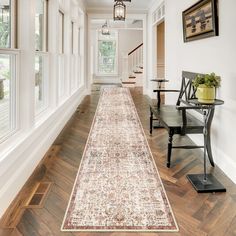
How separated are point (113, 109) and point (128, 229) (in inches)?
202

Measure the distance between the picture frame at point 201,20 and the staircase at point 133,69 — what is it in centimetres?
850

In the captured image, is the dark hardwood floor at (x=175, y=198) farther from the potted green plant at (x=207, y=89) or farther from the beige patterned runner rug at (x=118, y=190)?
the potted green plant at (x=207, y=89)

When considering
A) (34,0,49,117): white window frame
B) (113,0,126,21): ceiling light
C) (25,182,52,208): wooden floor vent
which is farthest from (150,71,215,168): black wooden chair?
(113,0,126,21): ceiling light

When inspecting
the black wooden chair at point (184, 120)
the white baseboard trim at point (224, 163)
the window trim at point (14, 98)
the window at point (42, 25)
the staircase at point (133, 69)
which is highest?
the window at point (42, 25)

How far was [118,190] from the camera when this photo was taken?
2.70 m

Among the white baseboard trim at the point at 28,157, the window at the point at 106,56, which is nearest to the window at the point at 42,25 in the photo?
the white baseboard trim at the point at 28,157

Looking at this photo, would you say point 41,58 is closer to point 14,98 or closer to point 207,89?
point 14,98

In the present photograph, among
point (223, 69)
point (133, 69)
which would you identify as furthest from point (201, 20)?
point (133, 69)

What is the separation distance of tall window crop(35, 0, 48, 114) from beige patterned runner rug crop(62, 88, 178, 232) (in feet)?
3.02

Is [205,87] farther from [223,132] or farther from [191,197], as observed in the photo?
[191,197]

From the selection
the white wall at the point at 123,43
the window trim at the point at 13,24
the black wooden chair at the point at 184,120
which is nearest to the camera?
the window trim at the point at 13,24

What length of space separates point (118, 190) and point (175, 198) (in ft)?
1.69

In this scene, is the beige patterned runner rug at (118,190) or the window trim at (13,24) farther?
the window trim at (13,24)

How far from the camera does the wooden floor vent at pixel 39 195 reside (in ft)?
7.97
